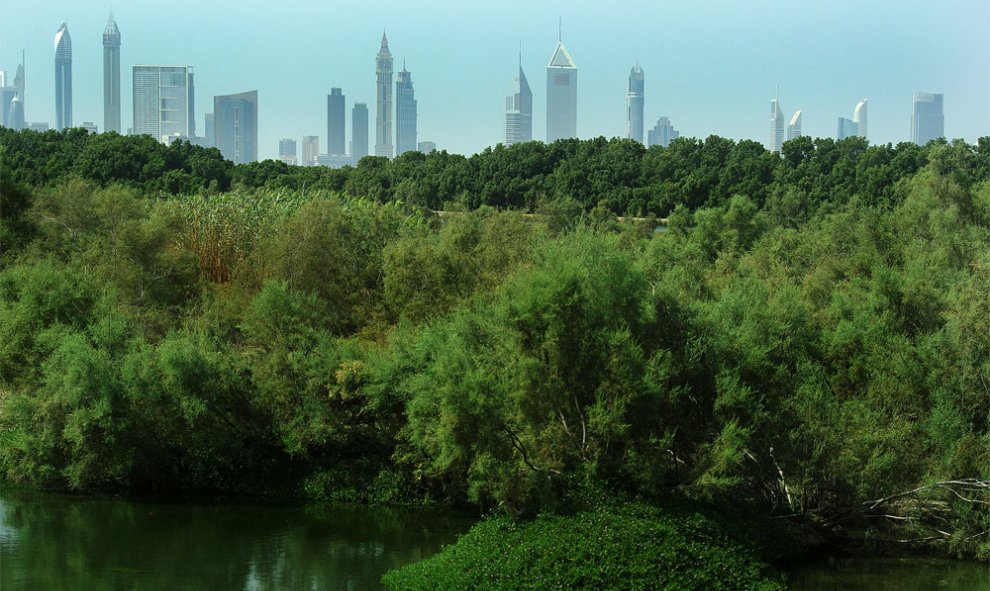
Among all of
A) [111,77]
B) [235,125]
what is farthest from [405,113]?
[111,77]

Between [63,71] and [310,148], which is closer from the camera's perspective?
[63,71]

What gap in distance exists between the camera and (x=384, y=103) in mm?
55906

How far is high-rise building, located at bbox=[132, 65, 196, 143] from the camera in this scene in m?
55.8

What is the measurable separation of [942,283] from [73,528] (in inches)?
666

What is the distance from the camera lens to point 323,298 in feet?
81.0

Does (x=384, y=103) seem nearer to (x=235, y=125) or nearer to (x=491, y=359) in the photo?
(x=235, y=125)

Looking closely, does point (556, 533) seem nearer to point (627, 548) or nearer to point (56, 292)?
point (627, 548)

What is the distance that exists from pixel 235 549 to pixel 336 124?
4597 centimetres

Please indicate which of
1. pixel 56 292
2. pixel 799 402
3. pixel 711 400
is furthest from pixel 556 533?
pixel 56 292

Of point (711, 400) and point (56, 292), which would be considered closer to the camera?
point (711, 400)

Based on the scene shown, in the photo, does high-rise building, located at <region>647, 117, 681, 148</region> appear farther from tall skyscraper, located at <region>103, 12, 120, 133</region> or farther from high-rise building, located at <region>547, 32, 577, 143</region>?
tall skyscraper, located at <region>103, 12, 120, 133</region>

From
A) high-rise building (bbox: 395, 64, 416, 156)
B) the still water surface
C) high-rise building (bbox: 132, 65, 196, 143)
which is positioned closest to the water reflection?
the still water surface

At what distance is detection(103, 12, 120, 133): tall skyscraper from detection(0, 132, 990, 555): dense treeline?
20546 mm

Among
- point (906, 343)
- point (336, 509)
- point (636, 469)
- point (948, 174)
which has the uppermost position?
point (948, 174)
